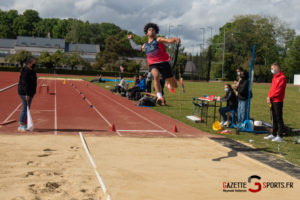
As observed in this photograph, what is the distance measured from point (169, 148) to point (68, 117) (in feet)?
19.0

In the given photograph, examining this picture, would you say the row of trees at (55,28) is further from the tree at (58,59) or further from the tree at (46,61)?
the tree at (46,61)

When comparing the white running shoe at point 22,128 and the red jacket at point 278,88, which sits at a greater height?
the red jacket at point 278,88

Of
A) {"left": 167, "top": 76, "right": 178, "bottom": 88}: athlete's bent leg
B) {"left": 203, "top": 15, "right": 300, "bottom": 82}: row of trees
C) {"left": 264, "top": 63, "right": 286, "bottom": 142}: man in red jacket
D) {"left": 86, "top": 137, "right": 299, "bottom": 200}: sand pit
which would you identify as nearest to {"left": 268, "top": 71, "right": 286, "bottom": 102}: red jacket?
{"left": 264, "top": 63, "right": 286, "bottom": 142}: man in red jacket

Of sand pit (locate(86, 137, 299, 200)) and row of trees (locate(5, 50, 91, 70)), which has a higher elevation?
row of trees (locate(5, 50, 91, 70))

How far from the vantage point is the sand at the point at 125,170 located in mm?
4469

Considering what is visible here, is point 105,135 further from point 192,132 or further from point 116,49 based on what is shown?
point 116,49

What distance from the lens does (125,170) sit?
552 cm

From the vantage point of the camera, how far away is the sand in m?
4.47

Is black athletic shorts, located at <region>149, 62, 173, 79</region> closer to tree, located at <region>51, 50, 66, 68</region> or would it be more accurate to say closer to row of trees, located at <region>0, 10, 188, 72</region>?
tree, located at <region>51, 50, 66, 68</region>

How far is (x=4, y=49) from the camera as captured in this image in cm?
9612

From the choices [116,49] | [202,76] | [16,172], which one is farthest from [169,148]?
[116,49]

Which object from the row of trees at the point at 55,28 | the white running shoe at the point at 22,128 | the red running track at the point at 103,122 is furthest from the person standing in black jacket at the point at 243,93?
the row of trees at the point at 55,28

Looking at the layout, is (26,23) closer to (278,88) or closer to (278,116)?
(278,88)

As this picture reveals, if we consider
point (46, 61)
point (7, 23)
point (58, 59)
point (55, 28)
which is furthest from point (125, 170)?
point (55, 28)
